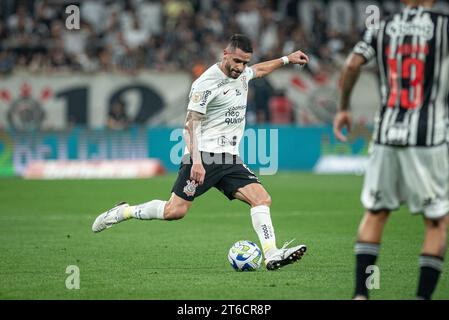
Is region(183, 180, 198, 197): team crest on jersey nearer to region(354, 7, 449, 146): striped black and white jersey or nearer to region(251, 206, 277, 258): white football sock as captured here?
region(251, 206, 277, 258): white football sock

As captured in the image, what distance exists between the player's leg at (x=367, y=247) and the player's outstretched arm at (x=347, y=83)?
0.69 m

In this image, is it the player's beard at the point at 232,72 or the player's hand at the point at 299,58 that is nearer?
the player's beard at the point at 232,72

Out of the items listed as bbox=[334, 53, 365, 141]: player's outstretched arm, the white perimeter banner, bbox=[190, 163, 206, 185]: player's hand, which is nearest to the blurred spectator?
the white perimeter banner

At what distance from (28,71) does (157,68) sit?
3.52m

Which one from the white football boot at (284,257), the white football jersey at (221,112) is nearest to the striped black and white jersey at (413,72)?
the white football boot at (284,257)

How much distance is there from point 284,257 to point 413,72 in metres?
3.02

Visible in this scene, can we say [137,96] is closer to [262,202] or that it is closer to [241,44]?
[262,202]

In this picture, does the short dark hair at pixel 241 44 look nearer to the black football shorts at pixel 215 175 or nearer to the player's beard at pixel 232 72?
the player's beard at pixel 232 72

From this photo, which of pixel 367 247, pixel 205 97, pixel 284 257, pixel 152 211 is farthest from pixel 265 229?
pixel 367 247

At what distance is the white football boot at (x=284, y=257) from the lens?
30.2ft

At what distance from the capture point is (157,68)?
2688 centimetres
